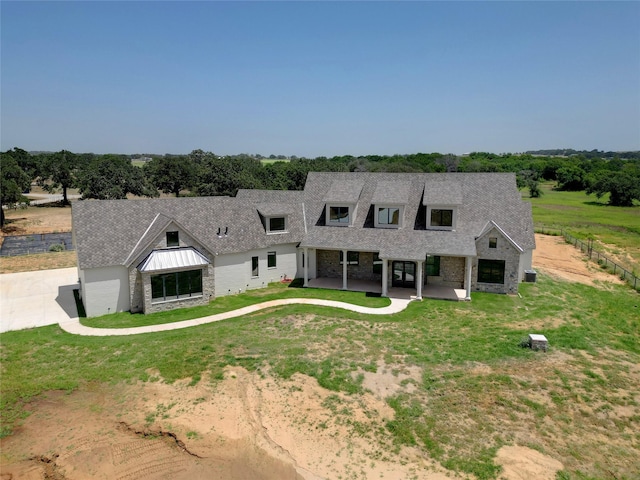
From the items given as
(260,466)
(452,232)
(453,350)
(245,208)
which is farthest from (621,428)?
(245,208)

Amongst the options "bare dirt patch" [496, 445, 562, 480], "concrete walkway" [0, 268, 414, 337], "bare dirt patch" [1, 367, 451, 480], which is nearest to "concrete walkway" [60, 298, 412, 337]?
"concrete walkway" [0, 268, 414, 337]

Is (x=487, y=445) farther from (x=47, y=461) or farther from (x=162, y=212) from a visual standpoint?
(x=162, y=212)

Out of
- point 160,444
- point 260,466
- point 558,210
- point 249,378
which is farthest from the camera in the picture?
point 558,210

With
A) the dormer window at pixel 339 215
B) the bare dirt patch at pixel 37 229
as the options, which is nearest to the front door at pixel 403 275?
the dormer window at pixel 339 215

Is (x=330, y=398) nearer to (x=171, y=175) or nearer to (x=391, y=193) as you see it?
(x=391, y=193)

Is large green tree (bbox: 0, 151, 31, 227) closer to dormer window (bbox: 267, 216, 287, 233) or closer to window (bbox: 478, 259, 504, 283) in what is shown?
dormer window (bbox: 267, 216, 287, 233)
